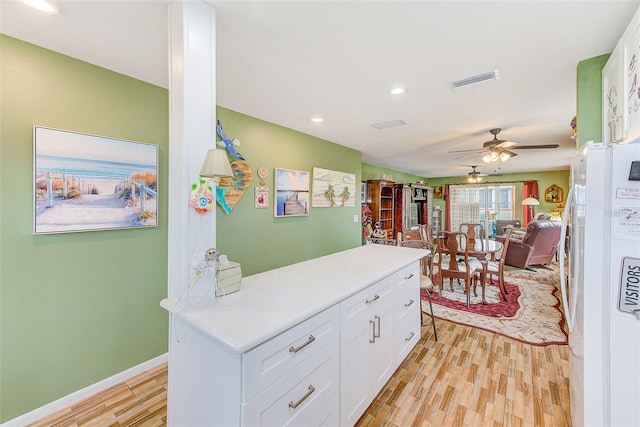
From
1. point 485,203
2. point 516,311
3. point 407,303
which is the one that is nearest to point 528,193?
point 485,203

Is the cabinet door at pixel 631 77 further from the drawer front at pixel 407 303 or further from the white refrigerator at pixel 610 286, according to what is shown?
the drawer front at pixel 407 303

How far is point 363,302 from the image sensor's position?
164cm

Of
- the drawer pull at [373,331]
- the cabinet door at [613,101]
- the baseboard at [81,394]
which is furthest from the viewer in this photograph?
the drawer pull at [373,331]

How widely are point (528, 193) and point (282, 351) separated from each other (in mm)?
9293

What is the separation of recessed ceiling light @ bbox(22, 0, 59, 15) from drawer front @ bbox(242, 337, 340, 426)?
2.04 meters

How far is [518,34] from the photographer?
1.43 meters

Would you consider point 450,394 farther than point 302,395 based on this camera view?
Yes

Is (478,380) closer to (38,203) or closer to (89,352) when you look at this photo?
(89,352)

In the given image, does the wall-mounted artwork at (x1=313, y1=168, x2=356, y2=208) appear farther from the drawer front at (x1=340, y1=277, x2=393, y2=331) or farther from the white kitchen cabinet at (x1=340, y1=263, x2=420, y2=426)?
the drawer front at (x1=340, y1=277, x2=393, y2=331)

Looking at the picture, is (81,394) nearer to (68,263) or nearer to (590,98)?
(68,263)

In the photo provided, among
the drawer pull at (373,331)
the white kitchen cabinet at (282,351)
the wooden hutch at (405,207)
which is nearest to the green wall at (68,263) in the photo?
the white kitchen cabinet at (282,351)

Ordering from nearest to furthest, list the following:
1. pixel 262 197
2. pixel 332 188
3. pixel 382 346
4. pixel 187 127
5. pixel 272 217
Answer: pixel 187 127 → pixel 382 346 → pixel 262 197 → pixel 272 217 → pixel 332 188

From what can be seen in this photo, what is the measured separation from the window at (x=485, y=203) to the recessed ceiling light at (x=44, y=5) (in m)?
8.81

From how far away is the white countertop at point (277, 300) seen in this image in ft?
3.38
